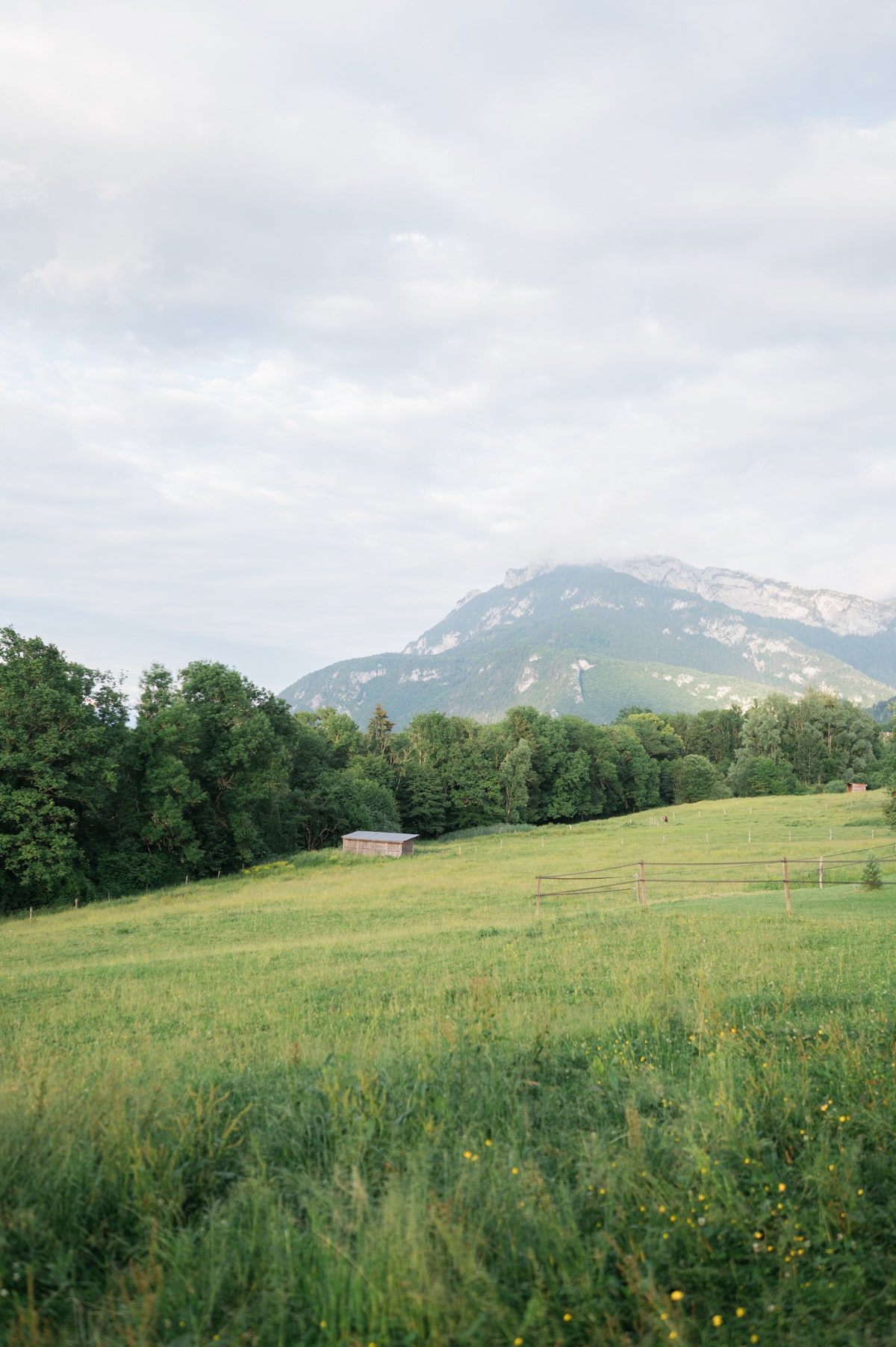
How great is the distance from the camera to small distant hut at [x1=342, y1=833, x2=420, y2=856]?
55.7 m

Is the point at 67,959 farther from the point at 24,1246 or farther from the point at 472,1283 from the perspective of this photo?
the point at 472,1283

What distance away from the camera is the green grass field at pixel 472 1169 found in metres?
3.67

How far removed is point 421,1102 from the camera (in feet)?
19.5

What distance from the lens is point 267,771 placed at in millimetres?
51469

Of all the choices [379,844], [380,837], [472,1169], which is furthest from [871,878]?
[380,837]

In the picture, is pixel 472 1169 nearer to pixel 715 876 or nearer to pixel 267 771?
pixel 715 876

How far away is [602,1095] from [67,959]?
2145 centimetres

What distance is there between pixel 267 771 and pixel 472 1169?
4867 centimetres

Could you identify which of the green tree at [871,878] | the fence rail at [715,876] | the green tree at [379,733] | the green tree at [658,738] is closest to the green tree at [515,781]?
Result: the green tree at [379,733]

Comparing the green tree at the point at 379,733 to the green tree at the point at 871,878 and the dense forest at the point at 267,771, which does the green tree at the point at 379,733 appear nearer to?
the dense forest at the point at 267,771

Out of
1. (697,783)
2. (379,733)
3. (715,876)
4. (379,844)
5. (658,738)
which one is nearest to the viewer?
(715,876)

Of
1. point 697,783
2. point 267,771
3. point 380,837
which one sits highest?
point 267,771

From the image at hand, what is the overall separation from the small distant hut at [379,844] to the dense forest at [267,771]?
6591mm

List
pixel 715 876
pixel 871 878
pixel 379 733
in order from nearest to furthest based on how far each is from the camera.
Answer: pixel 871 878 → pixel 715 876 → pixel 379 733
